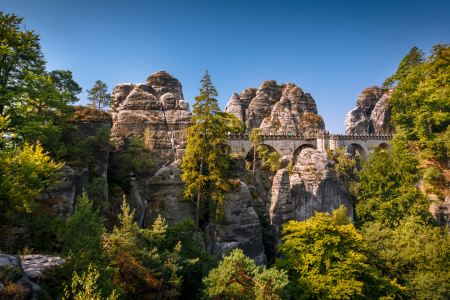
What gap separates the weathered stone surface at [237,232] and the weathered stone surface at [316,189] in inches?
323

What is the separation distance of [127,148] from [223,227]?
11848mm

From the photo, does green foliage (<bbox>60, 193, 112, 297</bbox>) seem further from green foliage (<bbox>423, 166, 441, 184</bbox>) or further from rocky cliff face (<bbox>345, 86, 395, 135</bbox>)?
rocky cliff face (<bbox>345, 86, 395, 135</bbox>)

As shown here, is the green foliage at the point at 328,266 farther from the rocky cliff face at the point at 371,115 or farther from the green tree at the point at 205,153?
the rocky cliff face at the point at 371,115

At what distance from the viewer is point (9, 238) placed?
1135cm

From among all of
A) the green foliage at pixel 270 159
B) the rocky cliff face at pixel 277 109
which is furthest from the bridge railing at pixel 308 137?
the rocky cliff face at pixel 277 109

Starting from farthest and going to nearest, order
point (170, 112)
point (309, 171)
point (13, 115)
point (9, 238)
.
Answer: point (309, 171) < point (170, 112) < point (13, 115) < point (9, 238)

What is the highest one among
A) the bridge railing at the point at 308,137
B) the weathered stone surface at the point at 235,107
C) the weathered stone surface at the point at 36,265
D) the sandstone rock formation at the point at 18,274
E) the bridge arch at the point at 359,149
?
the weathered stone surface at the point at 235,107

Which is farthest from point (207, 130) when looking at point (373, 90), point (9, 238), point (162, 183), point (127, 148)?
point (373, 90)

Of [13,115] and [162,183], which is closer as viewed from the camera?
[13,115]

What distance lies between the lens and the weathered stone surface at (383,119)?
158 ft

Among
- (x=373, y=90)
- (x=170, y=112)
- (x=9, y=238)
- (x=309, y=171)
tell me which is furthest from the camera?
(x=373, y=90)

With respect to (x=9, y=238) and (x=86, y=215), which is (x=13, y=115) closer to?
(x=9, y=238)

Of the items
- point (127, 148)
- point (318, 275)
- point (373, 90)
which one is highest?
point (373, 90)

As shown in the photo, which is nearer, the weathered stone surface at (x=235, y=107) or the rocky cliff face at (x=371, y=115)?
the rocky cliff face at (x=371, y=115)
